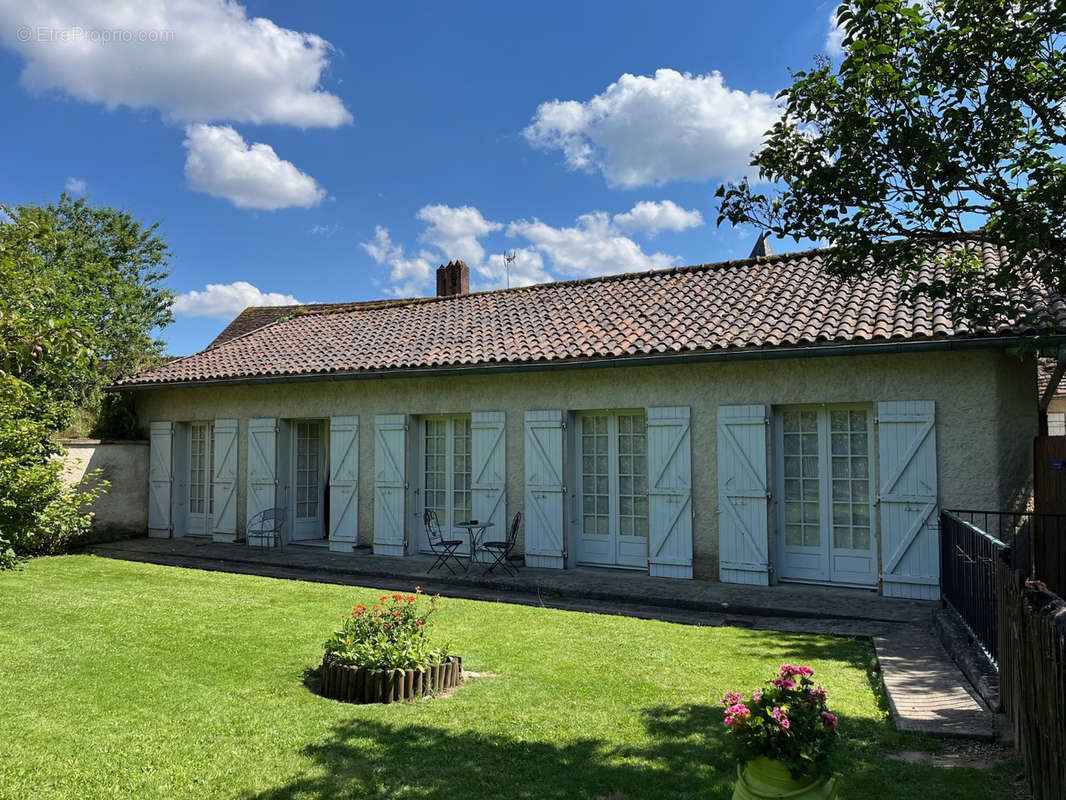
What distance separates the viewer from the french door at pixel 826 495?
8.76 metres

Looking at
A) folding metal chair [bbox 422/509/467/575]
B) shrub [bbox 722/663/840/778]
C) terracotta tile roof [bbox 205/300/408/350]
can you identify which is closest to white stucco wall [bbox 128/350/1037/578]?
folding metal chair [bbox 422/509/467/575]

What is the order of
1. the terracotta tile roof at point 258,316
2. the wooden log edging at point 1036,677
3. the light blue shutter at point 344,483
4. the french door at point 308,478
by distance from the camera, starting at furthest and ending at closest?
the terracotta tile roof at point 258,316
the french door at point 308,478
the light blue shutter at point 344,483
the wooden log edging at point 1036,677

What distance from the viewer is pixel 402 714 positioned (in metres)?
4.77

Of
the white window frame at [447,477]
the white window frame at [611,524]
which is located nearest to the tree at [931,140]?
the white window frame at [611,524]

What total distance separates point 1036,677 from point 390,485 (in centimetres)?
914

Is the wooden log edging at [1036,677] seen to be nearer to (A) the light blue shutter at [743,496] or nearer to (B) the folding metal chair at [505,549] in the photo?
(A) the light blue shutter at [743,496]

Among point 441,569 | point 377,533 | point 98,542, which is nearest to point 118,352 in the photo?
point 98,542

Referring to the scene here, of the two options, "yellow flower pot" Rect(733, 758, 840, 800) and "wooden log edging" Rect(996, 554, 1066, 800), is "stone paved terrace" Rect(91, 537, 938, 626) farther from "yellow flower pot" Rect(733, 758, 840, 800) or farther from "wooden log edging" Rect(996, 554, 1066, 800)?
"yellow flower pot" Rect(733, 758, 840, 800)

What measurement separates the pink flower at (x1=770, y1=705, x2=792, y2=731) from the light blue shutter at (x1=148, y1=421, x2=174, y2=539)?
1324 cm

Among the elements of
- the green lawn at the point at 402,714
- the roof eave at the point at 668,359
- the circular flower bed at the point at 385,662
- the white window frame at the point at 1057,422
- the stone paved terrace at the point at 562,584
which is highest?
the roof eave at the point at 668,359

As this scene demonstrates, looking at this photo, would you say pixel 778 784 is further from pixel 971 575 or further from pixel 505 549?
pixel 505 549

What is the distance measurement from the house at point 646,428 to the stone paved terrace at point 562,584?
0.32 meters

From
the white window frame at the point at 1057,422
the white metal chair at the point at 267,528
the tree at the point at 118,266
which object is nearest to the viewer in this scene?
the white metal chair at the point at 267,528

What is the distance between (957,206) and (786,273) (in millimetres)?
6936
